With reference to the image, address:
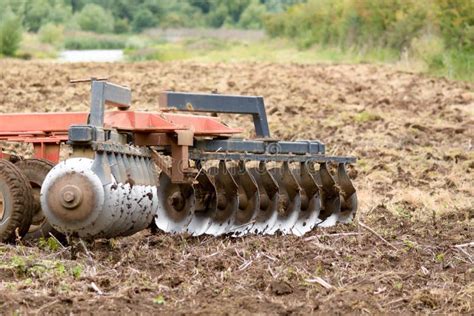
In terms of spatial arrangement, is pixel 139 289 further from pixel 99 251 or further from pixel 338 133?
pixel 338 133

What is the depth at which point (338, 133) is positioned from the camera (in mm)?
17234

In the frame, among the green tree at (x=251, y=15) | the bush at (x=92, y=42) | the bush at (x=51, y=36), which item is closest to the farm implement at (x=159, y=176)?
the bush at (x=51, y=36)

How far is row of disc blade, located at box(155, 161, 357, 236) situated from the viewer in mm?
9086

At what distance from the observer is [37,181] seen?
26.7ft

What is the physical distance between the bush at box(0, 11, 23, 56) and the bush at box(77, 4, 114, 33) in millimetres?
32502

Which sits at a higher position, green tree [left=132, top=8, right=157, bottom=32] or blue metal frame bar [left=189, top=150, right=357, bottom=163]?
blue metal frame bar [left=189, top=150, right=357, bottom=163]

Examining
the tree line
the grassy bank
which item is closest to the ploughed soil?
the grassy bank

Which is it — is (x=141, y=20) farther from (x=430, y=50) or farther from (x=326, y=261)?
(x=326, y=261)

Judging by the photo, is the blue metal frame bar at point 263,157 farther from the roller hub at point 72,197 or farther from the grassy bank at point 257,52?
the grassy bank at point 257,52

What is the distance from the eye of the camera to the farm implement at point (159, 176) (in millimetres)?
7270

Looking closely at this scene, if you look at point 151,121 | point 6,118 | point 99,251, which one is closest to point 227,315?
point 99,251

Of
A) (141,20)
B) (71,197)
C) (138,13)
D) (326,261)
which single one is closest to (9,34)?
(71,197)

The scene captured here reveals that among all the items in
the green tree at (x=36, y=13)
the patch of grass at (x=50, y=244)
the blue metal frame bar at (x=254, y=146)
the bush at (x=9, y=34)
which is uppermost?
the blue metal frame bar at (x=254, y=146)

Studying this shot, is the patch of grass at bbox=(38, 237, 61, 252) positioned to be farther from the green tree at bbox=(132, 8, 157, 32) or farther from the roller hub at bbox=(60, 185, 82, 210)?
the green tree at bbox=(132, 8, 157, 32)
